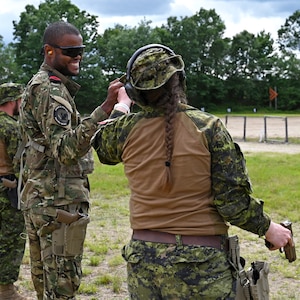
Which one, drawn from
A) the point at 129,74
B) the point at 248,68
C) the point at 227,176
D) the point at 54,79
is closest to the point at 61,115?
the point at 54,79

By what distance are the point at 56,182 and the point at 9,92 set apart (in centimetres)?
153

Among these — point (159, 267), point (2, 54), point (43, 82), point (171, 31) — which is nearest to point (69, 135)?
point (43, 82)

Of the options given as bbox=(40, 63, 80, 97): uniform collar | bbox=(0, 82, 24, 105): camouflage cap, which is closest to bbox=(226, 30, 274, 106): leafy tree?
bbox=(0, 82, 24, 105): camouflage cap

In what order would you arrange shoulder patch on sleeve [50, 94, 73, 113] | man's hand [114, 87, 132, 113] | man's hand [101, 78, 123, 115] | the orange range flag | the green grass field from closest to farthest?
man's hand [114, 87, 132, 113] < man's hand [101, 78, 123, 115] < shoulder patch on sleeve [50, 94, 73, 113] < the green grass field < the orange range flag

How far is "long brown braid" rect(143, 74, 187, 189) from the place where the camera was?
2.21 meters

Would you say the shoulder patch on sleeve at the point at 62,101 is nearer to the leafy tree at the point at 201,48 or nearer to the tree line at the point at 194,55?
the tree line at the point at 194,55

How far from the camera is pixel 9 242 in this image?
4.52 metres

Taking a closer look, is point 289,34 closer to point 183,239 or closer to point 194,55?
point 194,55

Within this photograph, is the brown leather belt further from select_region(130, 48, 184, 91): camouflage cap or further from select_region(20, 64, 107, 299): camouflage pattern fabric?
select_region(20, 64, 107, 299): camouflage pattern fabric

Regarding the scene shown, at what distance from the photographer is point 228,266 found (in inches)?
88.8

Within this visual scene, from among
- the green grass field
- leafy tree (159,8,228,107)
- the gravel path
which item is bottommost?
the gravel path

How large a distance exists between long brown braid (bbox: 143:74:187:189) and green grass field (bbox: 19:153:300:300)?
8.91ft

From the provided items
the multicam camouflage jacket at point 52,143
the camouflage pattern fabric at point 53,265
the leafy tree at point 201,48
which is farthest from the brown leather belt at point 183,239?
the leafy tree at point 201,48

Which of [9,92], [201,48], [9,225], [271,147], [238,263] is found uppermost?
[201,48]
